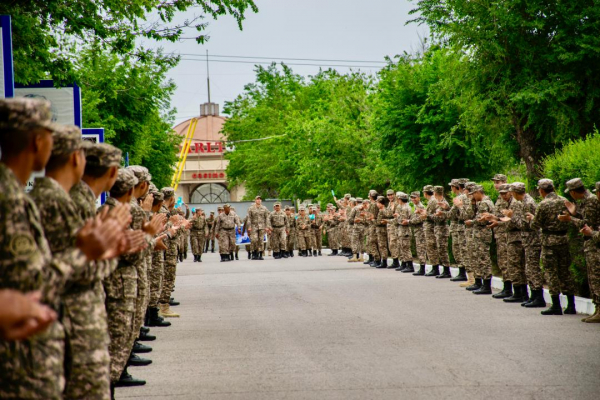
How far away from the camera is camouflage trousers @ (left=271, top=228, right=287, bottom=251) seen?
3516 cm

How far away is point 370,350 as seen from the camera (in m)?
9.47

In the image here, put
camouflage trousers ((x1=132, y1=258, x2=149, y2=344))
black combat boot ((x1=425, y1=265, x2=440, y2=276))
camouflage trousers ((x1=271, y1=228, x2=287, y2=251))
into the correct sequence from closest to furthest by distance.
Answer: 1. camouflage trousers ((x1=132, y1=258, x2=149, y2=344))
2. black combat boot ((x1=425, y1=265, x2=440, y2=276))
3. camouflage trousers ((x1=271, y1=228, x2=287, y2=251))

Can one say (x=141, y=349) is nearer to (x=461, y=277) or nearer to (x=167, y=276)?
(x=167, y=276)

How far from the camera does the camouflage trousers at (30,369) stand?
3.76 m

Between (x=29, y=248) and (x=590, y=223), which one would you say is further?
(x=590, y=223)

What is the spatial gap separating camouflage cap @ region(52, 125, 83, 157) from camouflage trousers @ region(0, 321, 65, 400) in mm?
1095

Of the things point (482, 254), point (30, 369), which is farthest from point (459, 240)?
point (30, 369)

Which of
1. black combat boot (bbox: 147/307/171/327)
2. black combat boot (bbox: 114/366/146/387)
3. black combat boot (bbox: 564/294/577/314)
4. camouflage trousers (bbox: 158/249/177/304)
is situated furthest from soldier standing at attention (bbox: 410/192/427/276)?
black combat boot (bbox: 114/366/146/387)

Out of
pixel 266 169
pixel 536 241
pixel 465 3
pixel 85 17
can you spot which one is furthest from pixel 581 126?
pixel 266 169

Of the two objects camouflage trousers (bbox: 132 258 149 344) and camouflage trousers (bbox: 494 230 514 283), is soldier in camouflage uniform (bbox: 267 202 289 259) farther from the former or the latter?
camouflage trousers (bbox: 132 258 149 344)

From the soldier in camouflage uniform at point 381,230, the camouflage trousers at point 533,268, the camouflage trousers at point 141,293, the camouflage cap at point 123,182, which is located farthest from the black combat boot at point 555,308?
the soldier in camouflage uniform at point 381,230

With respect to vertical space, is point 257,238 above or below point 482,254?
above

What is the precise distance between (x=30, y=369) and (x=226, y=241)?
99.3ft

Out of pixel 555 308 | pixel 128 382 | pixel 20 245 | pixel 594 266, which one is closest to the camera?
pixel 20 245
